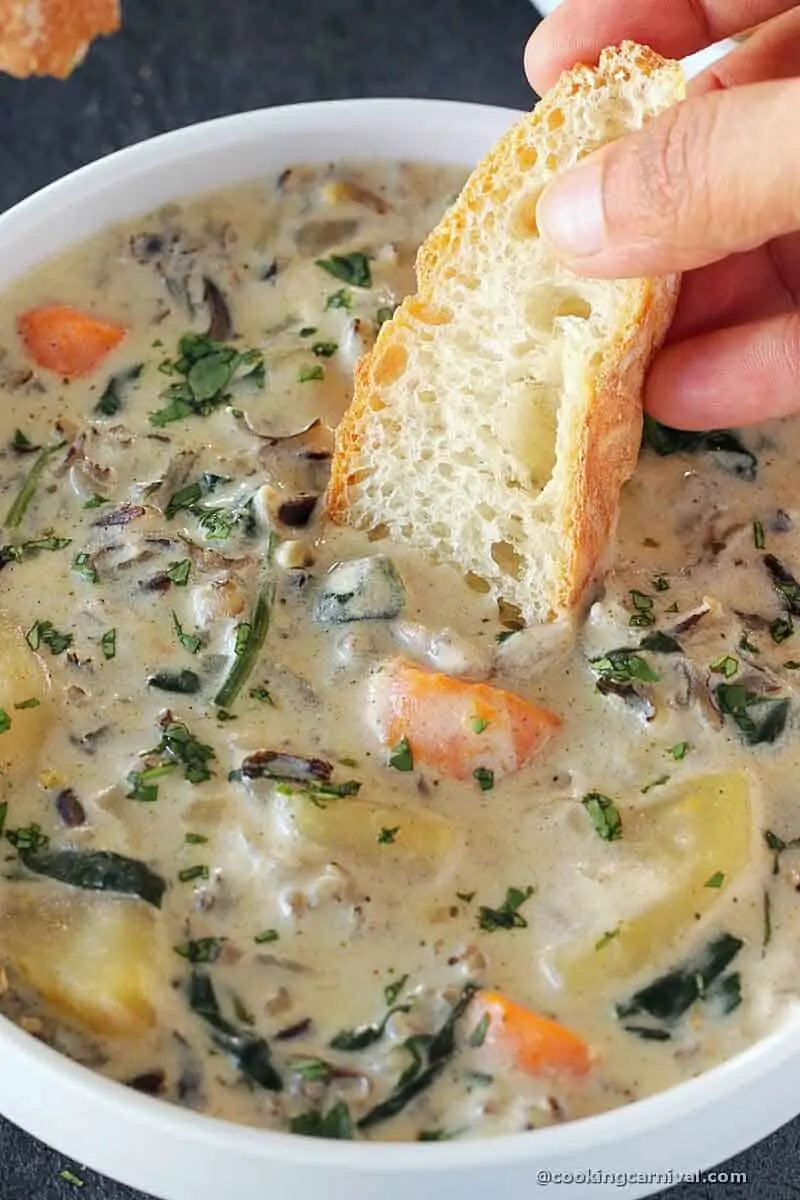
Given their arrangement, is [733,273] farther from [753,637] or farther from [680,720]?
[680,720]

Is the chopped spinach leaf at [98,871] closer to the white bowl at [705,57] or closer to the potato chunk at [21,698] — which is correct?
the potato chunk at [21,698]

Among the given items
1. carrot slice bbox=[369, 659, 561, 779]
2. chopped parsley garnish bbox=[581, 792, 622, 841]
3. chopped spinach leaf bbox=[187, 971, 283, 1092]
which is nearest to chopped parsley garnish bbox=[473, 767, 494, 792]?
carrot slice bbox=[369, 659, 561, 779]

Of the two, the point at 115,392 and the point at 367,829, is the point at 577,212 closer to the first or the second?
the point at 367,829

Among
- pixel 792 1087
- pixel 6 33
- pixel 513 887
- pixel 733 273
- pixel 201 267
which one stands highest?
pixel 6 33

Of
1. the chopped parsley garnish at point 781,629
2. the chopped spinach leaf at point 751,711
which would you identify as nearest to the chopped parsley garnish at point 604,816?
the chopped spinach leaf at point 751,711

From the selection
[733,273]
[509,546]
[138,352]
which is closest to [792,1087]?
[509,546]

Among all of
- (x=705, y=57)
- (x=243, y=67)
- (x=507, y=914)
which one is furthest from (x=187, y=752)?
(x=243, y=67)
